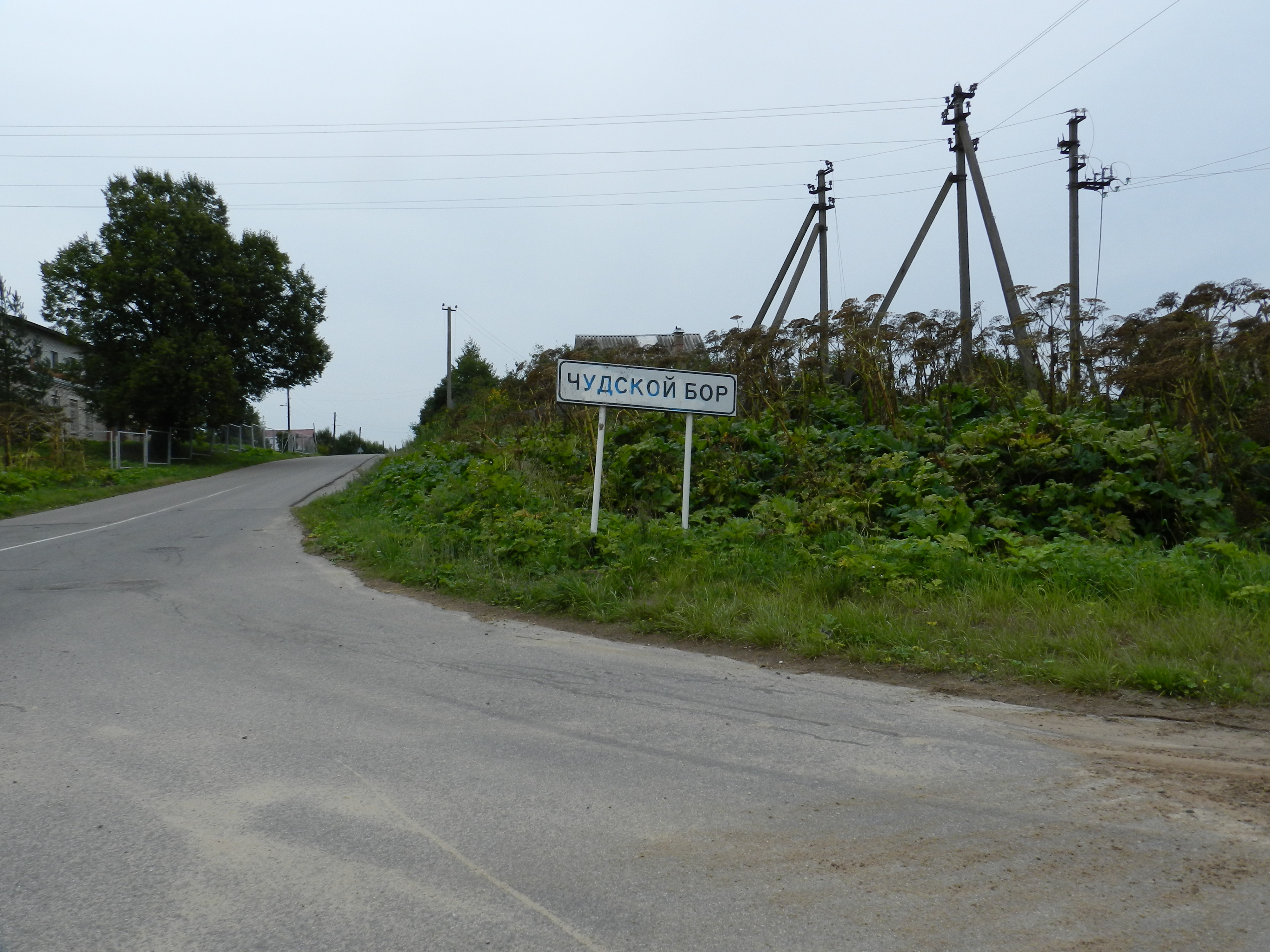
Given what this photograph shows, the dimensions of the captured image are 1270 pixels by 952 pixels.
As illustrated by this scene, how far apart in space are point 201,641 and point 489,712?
10.8 ft

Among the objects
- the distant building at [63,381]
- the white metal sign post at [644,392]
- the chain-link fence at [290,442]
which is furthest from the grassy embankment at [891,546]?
the chain-link fence at [290,442]

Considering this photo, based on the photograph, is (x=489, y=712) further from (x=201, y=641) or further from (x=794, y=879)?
(x=201, y=641)

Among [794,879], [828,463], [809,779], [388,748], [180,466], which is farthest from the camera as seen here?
[180,466]

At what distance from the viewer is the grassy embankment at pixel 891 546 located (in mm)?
6086

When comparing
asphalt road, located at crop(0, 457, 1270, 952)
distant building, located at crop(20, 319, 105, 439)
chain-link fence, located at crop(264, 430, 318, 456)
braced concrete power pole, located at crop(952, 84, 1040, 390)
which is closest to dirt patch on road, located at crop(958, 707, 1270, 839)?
asphalt road, located at crop(0, 457, 1270, 952)

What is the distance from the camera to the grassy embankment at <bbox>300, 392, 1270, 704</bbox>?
609cm

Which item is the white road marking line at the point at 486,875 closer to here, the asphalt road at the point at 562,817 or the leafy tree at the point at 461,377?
the asphalt road at the point at 562,817

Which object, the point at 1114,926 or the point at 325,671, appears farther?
the point at 325,671

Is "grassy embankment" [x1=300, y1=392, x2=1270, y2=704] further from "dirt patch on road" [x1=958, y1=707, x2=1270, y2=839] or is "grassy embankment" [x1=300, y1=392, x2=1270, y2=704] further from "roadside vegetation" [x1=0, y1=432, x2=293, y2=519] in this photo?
"roadside vegetation" [x1=0, y1=432, x2=293, y2=519]

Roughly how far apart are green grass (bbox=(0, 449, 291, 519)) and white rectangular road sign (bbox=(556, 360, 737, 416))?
53.1 feet

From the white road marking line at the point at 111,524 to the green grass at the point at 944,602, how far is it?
7.87 meters

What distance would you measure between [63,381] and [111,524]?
40326 millimetres

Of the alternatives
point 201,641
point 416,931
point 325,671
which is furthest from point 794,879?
point 201,641

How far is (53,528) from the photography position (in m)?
16.5
